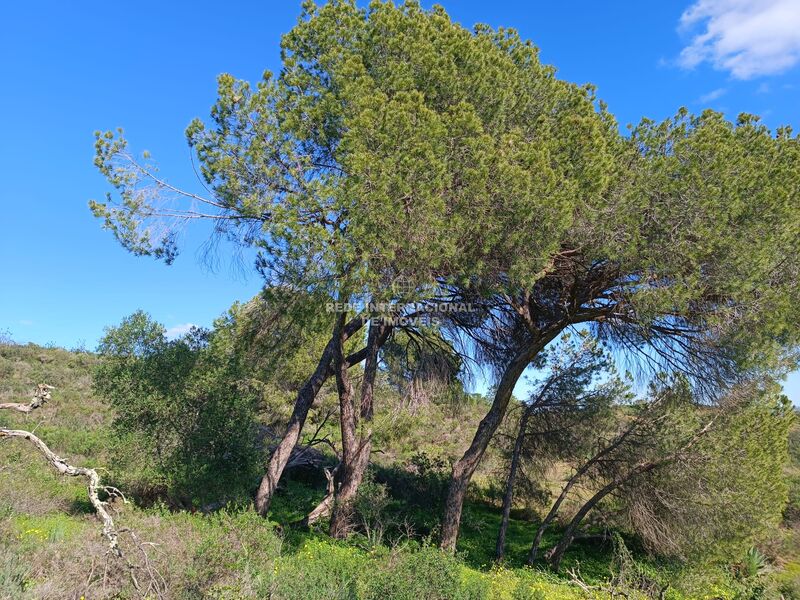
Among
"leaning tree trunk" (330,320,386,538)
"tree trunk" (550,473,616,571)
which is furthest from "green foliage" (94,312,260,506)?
"tree trunk" (550,473,616,571)

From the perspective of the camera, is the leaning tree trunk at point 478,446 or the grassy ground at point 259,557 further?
the leaning tree trunk at point 478,446

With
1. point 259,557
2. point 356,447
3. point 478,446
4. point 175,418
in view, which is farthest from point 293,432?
point 259,557

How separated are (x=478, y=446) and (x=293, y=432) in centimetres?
429

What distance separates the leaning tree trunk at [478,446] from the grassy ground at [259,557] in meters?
0.99

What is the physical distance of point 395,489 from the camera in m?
17.9

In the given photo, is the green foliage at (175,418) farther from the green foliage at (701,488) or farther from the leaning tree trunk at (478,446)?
the green foliage at (701,488)

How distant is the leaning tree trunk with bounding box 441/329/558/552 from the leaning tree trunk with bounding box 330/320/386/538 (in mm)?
2188

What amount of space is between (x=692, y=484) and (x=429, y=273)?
358 inches

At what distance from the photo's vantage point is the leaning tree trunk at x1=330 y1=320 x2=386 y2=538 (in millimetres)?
12062

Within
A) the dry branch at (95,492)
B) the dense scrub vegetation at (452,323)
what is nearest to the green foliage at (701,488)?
the dense scrub vegetation at (452,323)

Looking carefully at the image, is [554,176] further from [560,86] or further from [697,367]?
[697,367]

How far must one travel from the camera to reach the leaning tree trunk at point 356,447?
12.1 metres

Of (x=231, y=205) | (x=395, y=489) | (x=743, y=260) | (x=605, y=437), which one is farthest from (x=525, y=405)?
(x=231, y=205)

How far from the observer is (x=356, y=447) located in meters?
12.4
